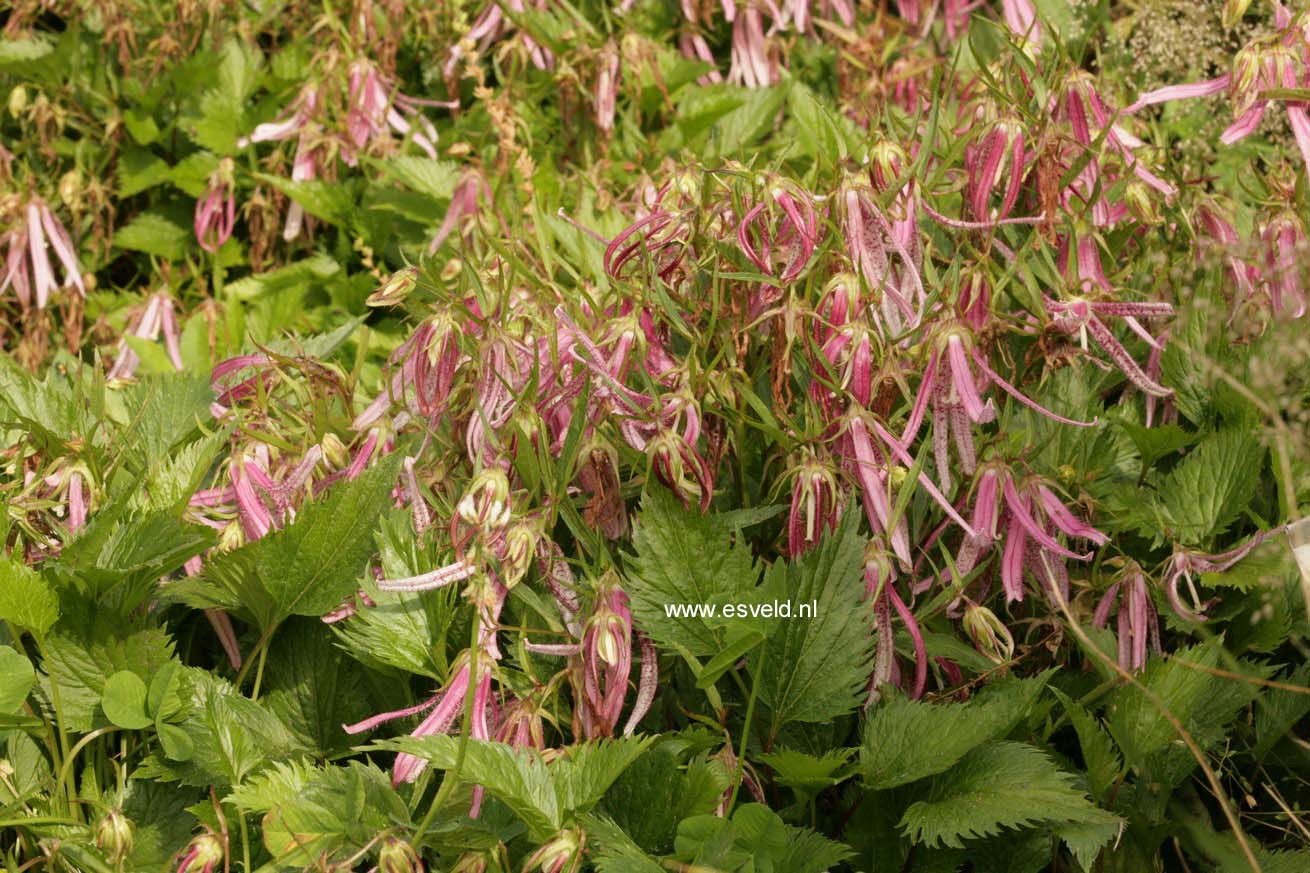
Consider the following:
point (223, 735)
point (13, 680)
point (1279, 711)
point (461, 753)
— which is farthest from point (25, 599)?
point (1279, 711)

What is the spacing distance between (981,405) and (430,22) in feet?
5.51

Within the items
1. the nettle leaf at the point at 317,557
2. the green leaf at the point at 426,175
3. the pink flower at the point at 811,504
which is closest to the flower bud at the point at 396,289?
the nettle leaf at the point at 317,557

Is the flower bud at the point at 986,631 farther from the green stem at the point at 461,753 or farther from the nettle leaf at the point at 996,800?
the green stem at the point at 461,753

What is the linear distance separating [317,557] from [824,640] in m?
0.52

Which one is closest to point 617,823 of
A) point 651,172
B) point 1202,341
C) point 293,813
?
point 293,813

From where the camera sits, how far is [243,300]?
98.3 inches

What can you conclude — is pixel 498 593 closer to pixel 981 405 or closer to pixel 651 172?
pixel 981 405

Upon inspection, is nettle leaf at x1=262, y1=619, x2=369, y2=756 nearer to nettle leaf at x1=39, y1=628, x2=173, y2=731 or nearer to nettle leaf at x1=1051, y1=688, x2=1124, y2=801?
nettle leaf at x1=39, y1=628, x2=173, y2=731

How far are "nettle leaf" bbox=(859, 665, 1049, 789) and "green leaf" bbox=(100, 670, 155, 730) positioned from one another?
71 cm

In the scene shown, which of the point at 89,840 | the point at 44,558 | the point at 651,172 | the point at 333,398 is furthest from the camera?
the point at 651,172

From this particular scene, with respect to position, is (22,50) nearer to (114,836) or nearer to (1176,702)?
(114,836)

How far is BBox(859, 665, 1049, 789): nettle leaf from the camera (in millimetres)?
1289

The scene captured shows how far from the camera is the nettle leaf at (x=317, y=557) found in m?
1.43

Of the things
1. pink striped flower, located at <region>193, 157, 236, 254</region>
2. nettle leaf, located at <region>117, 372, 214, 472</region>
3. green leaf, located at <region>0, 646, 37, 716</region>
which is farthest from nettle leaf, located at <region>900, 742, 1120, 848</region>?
pink striped flower, located at <region>193, 157, 236, 254</region>
